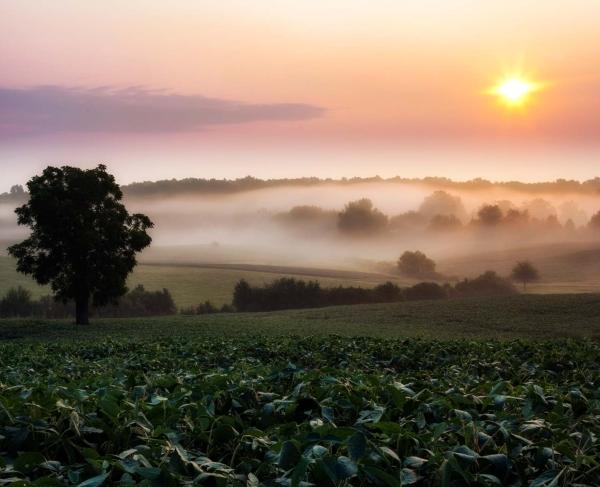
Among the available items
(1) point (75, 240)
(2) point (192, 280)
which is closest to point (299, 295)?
(2) point (192, 280)

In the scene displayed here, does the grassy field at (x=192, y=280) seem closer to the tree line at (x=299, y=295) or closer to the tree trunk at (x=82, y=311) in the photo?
the tree line at (x=299, y=295)

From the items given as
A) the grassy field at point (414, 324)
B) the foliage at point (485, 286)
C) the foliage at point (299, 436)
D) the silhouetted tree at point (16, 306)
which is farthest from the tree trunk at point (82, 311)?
the foliage at point (485, 286)

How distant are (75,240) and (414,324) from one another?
27.1 m

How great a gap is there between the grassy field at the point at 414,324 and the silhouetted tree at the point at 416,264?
86.4m

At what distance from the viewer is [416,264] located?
504ft

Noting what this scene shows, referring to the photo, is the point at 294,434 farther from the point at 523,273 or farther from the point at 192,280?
the point at 523,273

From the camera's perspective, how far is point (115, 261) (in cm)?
5344

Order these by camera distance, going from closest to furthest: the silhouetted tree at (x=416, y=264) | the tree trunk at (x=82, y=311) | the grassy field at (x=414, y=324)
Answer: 1. the grassy field at (x=414, y=324)
2. the tree trunk at (x=82, y=311)
3. the silhouetted tree at (x=416, y=264)

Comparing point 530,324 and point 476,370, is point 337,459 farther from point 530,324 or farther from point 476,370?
point 530,324

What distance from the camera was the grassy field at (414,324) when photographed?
4559 centimetres

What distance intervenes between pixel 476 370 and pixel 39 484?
13.0 meters

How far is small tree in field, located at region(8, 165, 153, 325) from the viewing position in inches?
2064

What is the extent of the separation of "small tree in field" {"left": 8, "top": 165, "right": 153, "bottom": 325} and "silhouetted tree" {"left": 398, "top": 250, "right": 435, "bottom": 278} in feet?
346

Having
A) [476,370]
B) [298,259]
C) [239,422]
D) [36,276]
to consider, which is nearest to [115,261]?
[36,276]
